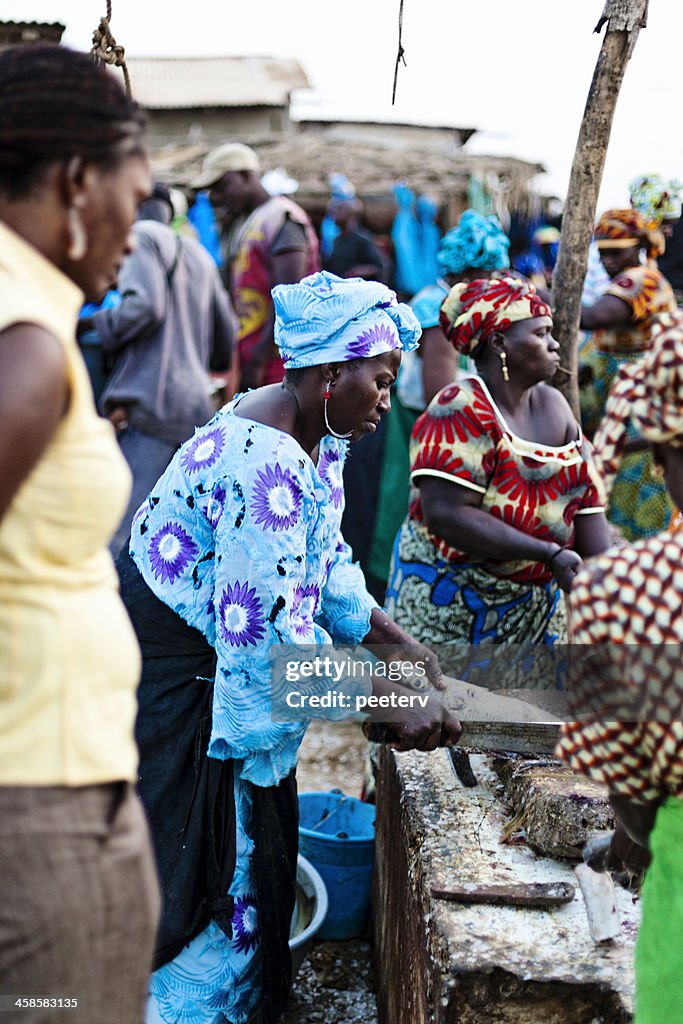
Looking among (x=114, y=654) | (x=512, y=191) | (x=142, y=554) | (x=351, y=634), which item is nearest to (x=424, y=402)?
(x=351, y=634)

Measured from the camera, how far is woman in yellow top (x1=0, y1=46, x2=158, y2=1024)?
129 centimetres

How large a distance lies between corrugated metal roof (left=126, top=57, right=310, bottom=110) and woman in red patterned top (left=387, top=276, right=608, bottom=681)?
42.4 ft

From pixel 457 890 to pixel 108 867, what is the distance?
119cm

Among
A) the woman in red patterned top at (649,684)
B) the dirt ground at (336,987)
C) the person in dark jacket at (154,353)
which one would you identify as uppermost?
the woman in red patterned top at (649,684)

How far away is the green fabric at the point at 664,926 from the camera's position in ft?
5.13

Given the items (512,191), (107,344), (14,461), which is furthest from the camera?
(512,191)

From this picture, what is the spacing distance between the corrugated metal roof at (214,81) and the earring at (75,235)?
577 inches

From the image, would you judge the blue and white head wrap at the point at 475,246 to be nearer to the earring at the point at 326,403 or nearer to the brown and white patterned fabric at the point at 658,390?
the earring at the point at 326,403

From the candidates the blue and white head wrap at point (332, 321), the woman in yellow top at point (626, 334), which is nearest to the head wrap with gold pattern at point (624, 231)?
the woman in yellow top at point (626, 334)

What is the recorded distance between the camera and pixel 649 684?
1486 millimetres

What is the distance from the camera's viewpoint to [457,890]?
235 cm

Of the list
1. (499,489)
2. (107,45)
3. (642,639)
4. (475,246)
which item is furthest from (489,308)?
(642,639)

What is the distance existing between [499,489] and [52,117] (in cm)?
221

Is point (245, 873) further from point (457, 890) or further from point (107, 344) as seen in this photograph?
point (107, 344)
